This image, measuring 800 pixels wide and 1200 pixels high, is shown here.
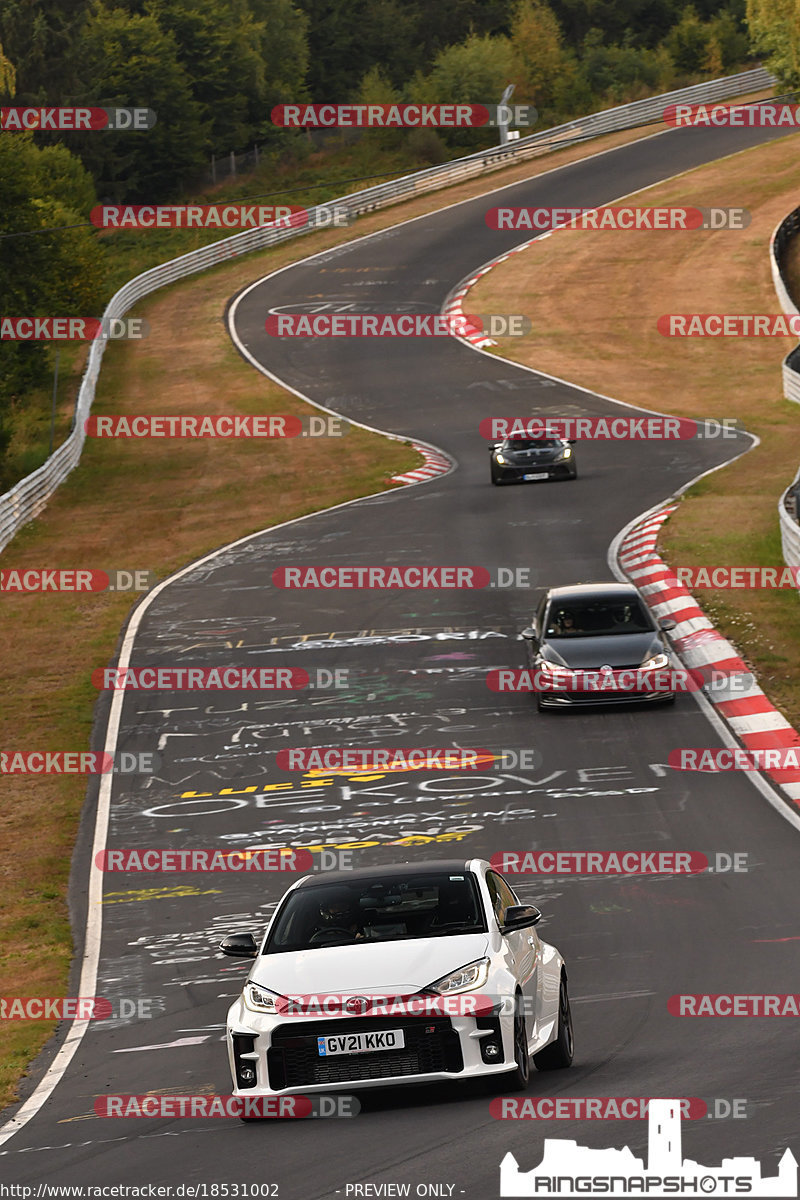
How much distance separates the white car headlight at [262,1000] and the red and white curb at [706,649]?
30.3ft

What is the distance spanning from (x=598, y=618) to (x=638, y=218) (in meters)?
51.0

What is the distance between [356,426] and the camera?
4816 centimetres

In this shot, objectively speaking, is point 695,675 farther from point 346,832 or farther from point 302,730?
point 346,832

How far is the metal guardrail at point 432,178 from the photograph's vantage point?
68188 millimetres

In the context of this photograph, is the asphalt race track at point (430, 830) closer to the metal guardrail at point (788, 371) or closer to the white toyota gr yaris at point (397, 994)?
the white toyota gr yaris at point (397, 994)

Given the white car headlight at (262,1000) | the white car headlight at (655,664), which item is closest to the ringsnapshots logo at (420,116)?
the white car headlight at (655,664)

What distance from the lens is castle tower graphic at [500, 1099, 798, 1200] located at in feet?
23.8

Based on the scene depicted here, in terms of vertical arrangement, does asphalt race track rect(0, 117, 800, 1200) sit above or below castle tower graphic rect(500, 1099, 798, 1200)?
below

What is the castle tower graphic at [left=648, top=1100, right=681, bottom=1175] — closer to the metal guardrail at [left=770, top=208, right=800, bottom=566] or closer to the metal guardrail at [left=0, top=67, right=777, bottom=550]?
the metal guardrail at [left=770, top=208, right=800, bottom=566]

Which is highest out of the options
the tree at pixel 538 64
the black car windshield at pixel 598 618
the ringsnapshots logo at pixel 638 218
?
the tree at pixel 538 64

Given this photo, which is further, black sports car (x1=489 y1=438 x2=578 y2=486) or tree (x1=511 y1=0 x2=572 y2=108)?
tree (x1=511 y1=0 x2=572 y2=108)

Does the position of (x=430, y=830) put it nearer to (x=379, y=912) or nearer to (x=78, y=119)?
(x=379, y=912)

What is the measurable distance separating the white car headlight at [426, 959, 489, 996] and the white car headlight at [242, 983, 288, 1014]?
833 mm

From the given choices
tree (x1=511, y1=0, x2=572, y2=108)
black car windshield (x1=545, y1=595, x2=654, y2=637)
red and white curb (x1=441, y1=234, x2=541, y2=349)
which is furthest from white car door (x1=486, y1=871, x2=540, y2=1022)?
tree (x1=511, y1=0, x2=572, y2=108)
